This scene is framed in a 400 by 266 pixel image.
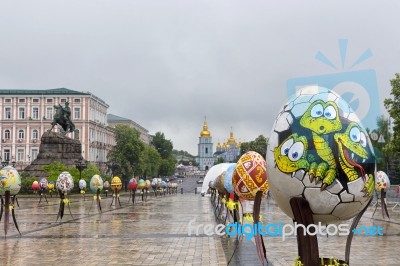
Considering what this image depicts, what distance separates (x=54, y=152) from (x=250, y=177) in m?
46.7

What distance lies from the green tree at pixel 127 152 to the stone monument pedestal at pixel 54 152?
68.1 ft

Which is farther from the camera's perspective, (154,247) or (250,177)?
(154,247)

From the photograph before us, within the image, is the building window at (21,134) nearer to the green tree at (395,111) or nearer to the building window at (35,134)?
the building window at (35,134)

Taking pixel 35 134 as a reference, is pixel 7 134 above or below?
above

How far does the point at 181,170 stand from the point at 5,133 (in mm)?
108371

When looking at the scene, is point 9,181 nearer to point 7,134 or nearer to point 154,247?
point 154,247

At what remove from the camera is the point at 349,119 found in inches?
246

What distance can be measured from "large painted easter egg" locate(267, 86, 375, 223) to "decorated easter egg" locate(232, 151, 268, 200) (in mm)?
4832

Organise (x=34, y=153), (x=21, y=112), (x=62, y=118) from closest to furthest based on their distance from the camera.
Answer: (x=62, y=118)
(x=34, y=153)
(x=21, y=112)

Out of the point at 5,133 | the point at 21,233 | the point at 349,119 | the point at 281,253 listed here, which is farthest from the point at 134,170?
the point at 349,119

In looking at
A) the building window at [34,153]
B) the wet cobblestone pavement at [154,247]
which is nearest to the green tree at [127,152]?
the building window at [34,153]

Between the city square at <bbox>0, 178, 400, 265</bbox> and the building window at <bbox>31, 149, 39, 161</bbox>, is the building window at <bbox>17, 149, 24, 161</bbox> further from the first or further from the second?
the city square at <bbox>0, 178, 400, 265</bbox>

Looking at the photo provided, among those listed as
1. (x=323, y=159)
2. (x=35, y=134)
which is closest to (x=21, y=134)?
(x=35, y=134)

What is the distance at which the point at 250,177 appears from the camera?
1139cm
